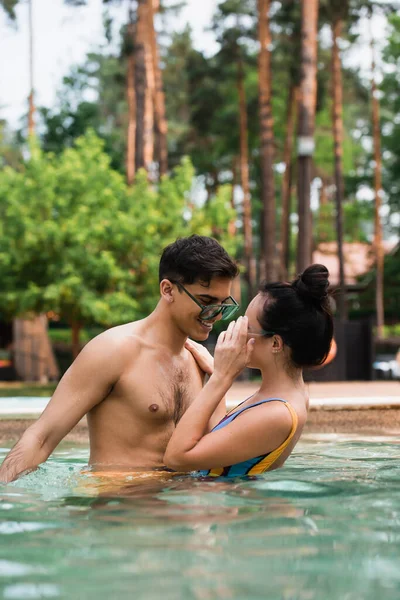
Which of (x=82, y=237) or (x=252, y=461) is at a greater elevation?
(x=82, y=237)

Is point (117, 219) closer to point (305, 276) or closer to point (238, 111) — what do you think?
point (305, 276)

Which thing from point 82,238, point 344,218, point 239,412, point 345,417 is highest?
point 344,218

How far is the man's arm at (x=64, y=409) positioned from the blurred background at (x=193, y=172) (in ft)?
3.44

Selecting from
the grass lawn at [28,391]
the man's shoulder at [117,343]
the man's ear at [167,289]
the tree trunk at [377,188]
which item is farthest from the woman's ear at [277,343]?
the tree trunk at [377,188]

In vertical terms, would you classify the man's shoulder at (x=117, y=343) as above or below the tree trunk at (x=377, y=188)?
below

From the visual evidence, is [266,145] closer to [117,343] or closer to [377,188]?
[377,188]

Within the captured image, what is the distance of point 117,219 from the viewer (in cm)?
1988

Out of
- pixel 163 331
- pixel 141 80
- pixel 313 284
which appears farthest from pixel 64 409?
pixel 141 80

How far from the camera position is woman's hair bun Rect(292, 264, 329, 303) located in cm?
391

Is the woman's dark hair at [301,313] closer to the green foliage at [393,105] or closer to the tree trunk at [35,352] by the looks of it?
the tree trunk at [35,352]

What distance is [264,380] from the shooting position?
13.4ft

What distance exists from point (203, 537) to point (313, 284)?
1.30m

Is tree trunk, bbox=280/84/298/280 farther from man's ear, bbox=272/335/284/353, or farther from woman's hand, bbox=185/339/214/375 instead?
man's ear, bbox=272/335/284/353

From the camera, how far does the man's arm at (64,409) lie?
12.9 feet
